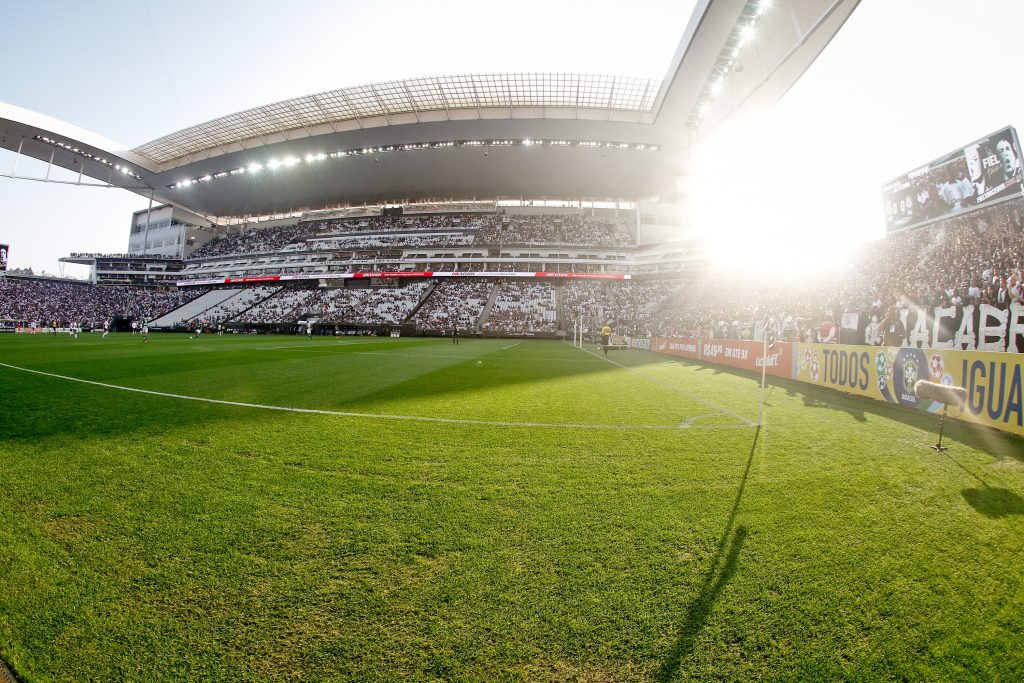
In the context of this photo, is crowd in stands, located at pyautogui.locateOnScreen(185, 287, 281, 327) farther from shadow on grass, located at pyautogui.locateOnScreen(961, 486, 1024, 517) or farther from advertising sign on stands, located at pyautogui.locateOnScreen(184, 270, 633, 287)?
shadow on grass, located at pyautogui.locateOnScreen(961, 486, 1024, 517)

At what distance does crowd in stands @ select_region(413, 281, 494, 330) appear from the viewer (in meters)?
46.6

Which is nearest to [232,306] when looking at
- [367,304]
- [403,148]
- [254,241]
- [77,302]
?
[254,241]

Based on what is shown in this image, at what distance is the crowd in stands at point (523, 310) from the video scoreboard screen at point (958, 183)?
27.8m

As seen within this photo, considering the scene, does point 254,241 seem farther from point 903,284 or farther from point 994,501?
point 994,501

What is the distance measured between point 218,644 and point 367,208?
72.9 m

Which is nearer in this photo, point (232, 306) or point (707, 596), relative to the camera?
point (707, 596)

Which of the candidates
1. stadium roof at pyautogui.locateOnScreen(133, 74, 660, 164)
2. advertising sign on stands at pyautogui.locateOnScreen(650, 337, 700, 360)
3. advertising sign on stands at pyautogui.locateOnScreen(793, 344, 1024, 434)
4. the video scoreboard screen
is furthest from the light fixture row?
advertising sign on stands at pyautogui.locateOnScreen(793, 344, 1024, 434)

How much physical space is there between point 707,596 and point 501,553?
1.15 meters

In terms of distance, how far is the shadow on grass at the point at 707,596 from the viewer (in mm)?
1792

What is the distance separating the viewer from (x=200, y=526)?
2.91m

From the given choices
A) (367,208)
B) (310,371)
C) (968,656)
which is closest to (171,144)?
(367,208)

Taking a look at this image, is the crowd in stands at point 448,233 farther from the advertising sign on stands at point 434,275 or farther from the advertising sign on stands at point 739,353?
the advertising sign on stands at point 739,353

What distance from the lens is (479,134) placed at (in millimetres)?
43750

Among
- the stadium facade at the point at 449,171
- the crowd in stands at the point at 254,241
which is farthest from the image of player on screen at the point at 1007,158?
the crowd in stands at the point at 254,241
